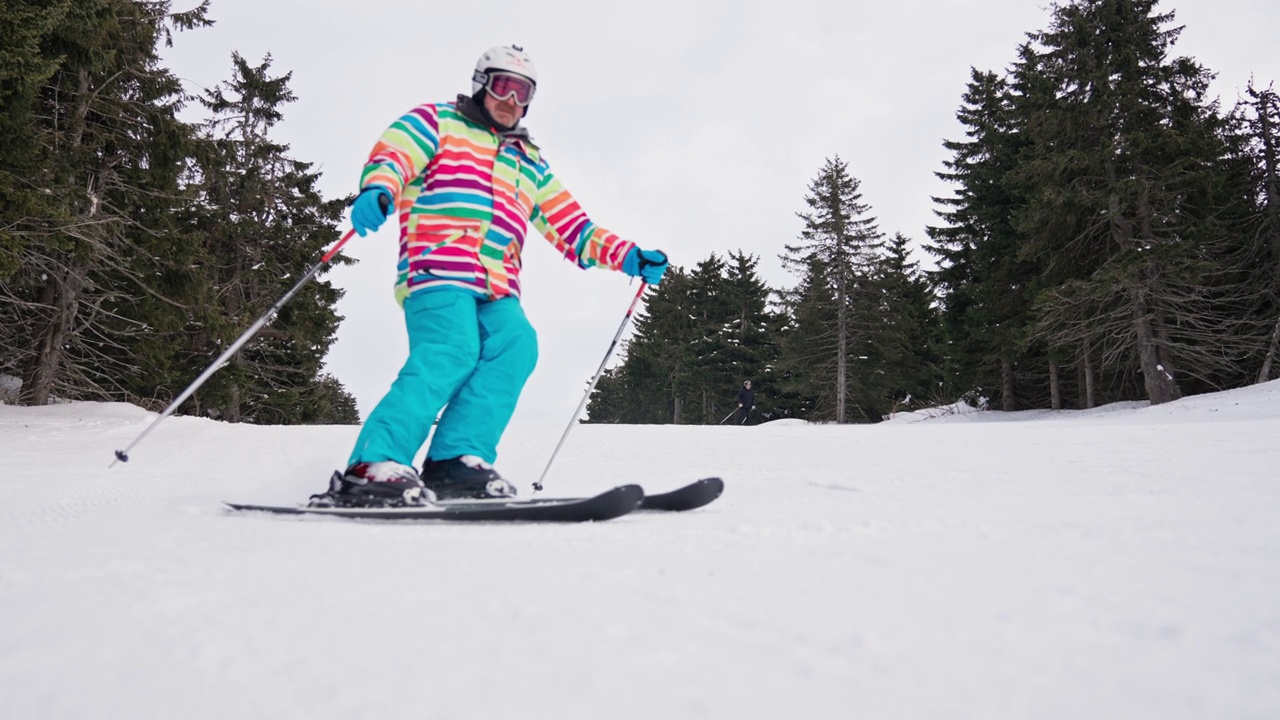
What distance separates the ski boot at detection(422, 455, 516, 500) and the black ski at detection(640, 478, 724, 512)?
0.78 metres

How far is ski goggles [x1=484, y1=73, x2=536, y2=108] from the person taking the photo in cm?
293

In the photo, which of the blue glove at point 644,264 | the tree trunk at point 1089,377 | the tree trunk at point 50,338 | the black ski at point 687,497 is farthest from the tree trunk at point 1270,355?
the tree trunk at point 50,338

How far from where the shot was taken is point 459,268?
2715 mm

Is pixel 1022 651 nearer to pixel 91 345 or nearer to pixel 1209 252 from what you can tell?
pixel 91 345

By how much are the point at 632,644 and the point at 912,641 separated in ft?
1.02

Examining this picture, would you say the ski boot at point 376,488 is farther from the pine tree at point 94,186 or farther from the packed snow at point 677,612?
the pine tree at point 94,186

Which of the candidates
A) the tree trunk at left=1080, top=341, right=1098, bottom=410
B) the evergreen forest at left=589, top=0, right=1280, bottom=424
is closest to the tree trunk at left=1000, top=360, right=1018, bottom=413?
the evergreen forest at left=589, top=0, right=1280, bottom=424

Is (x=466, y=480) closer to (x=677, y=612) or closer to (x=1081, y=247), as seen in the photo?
(x=677, y=612)

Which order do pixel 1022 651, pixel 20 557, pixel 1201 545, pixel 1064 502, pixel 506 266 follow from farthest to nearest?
pixel 506 266, pixel 1064 502, pixel 20 557, pixel 1201 545, pixel 1022 651

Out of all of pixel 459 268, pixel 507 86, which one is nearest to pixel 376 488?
pixel 459 268

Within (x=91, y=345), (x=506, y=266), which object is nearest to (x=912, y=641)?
(x=506, y=266)

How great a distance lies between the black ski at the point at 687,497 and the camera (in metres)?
2.06

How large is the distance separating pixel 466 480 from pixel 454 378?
439 mm

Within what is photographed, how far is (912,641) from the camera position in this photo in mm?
736
